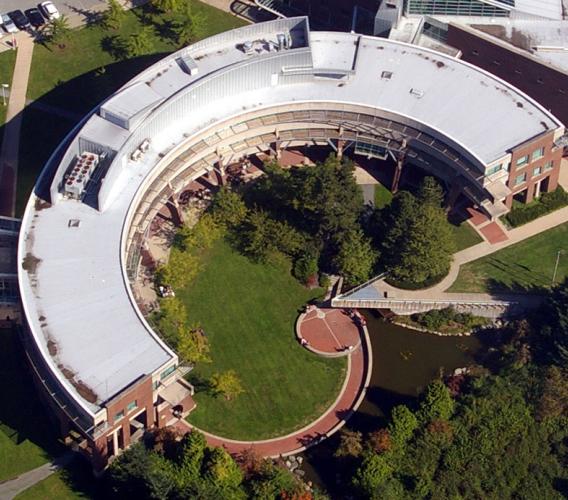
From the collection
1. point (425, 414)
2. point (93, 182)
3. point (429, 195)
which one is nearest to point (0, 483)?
point (93, 182)

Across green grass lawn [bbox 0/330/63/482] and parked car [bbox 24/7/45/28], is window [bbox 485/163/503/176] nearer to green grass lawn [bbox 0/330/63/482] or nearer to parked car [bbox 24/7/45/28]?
green grass lawn [bbox 0/330/63/482]

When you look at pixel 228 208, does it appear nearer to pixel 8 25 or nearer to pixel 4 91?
pixel 4 91

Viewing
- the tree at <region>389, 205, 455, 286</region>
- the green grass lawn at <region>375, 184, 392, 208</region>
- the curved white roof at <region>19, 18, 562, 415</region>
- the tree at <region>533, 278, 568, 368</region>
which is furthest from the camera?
the green grass lawn at <region>375, 184, 392, 208</region>

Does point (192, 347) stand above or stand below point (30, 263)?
below

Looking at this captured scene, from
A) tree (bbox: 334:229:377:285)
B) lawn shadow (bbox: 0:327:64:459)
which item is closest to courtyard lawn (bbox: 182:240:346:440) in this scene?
tree (bbox: 334:229:377:285)

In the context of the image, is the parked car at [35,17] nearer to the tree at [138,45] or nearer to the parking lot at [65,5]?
the parking lot at [65,5]

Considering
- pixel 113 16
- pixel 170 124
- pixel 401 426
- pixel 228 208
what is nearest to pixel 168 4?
pixel 113 16
